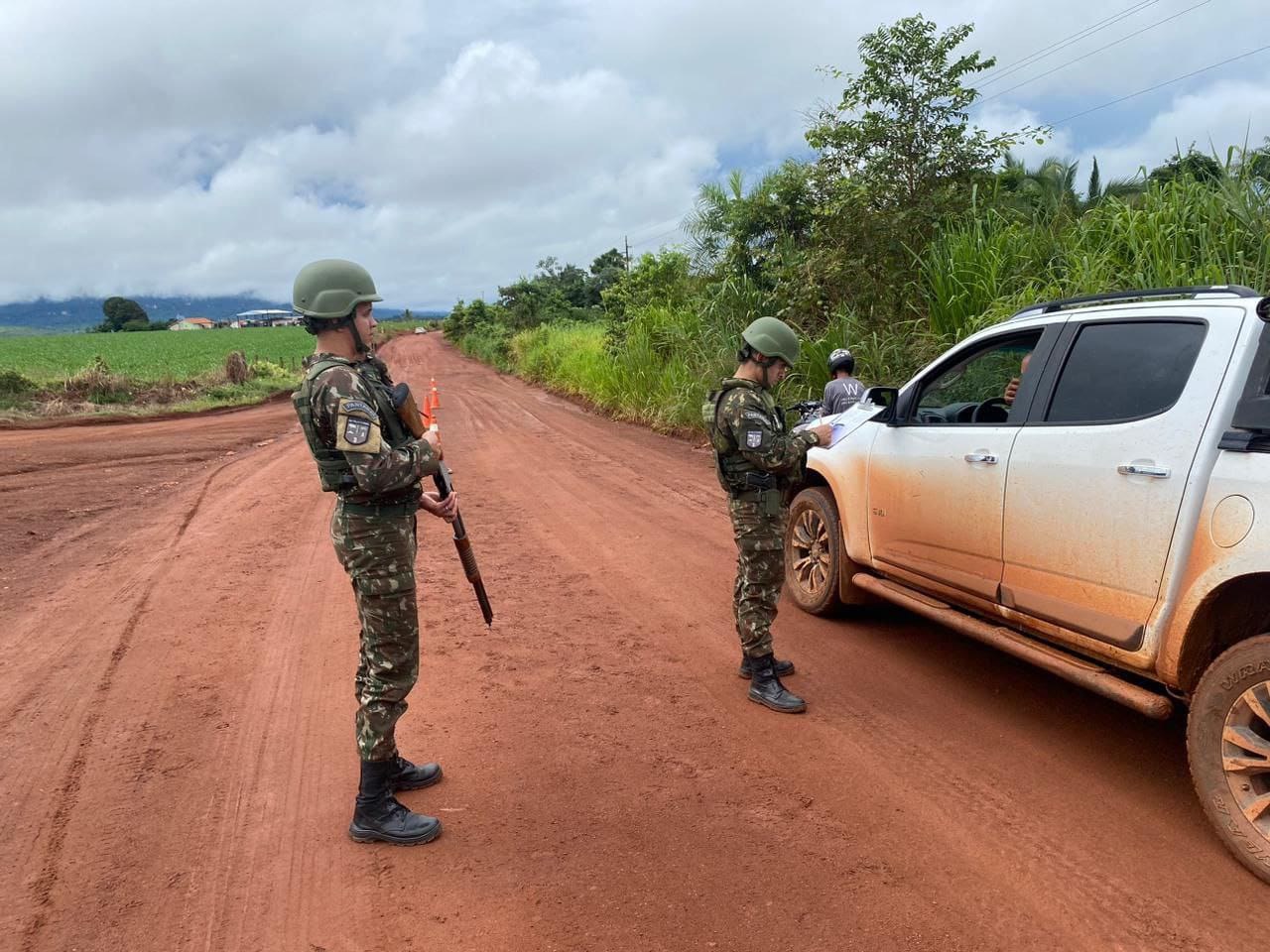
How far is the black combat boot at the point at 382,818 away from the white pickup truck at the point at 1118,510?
2.47 metres

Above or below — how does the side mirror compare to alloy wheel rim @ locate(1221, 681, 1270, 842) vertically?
above

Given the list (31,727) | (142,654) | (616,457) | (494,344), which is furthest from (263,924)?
(494,344)

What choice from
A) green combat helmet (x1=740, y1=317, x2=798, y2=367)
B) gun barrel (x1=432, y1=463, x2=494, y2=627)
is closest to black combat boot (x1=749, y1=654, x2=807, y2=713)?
gun barrel (x1=432, y1=463, x2=494, y2=627)

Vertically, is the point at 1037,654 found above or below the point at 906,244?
below

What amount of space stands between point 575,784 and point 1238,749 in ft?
7.45

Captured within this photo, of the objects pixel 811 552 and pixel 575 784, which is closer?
pixel 575 784

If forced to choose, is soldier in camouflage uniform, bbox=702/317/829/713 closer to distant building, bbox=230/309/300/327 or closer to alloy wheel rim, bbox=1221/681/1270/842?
alloy wheel rim, bbox=1221/681/1270/842

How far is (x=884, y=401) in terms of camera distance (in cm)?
468

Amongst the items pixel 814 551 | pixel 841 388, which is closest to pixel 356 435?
pixel 814 551

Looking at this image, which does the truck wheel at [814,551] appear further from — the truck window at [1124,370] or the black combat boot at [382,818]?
the black combat boot at [382,818]

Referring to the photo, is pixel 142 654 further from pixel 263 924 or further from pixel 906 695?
pixel 906 695

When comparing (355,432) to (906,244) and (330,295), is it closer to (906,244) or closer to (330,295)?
(330,295)

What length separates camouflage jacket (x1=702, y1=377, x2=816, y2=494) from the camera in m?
3.73

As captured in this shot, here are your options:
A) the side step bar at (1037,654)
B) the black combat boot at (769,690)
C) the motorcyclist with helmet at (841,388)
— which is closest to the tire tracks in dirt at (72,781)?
the black combat boot at (769,690)
